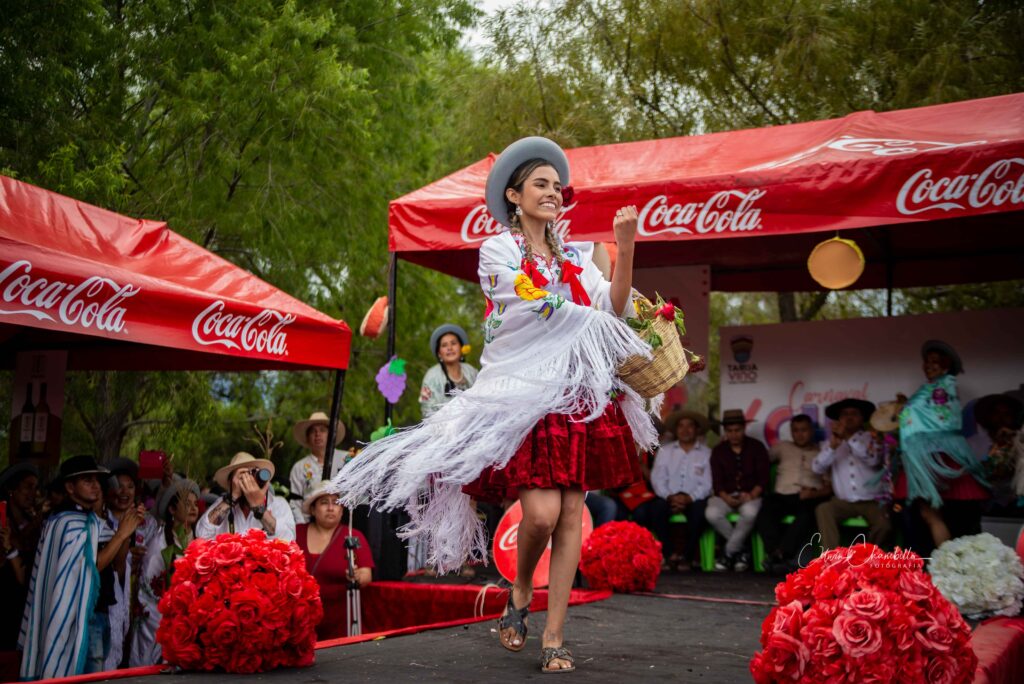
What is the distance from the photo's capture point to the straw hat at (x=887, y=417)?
7.76 m

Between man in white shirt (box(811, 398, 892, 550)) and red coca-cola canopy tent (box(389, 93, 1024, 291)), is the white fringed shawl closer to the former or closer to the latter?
red coca-cola canopy tent (box(389, 93, 1024, 291))

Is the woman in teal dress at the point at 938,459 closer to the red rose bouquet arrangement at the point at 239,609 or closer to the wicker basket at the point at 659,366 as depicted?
the wicker basket at the point at 659,366

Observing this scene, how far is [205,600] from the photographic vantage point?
3742mm

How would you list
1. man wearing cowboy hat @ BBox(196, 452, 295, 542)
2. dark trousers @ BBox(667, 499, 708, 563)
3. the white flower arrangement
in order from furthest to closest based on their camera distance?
dark trousers @ BBox(667, 499, 708, 563)
man wearing cowboy hat @ BBox(196, 452, 295, 542)
the white flower arrangement

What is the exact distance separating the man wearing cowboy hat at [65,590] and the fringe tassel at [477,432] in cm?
190

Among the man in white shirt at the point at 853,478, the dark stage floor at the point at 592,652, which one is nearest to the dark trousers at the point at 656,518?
the man in white shirt at the point at 853,478

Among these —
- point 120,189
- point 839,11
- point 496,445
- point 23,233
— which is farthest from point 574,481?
point 839,11

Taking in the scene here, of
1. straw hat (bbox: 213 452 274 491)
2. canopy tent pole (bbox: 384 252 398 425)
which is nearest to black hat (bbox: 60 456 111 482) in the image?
straw hat (bbox: 213 452 274 491)

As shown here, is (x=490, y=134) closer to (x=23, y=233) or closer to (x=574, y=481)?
(x=23, y=233)

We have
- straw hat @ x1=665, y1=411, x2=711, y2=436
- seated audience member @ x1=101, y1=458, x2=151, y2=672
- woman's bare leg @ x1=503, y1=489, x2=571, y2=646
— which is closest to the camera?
Result: woman's bare leg @ x1=503, y1=489, x2=571, y2=646

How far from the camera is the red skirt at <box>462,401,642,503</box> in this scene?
12.3ft

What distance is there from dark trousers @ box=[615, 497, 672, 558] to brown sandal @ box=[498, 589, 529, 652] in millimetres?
4784

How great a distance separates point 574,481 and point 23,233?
3.19 metres

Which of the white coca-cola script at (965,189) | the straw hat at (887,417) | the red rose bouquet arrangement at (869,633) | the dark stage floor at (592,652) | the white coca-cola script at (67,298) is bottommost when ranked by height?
the dark stage floor at (592,652)
